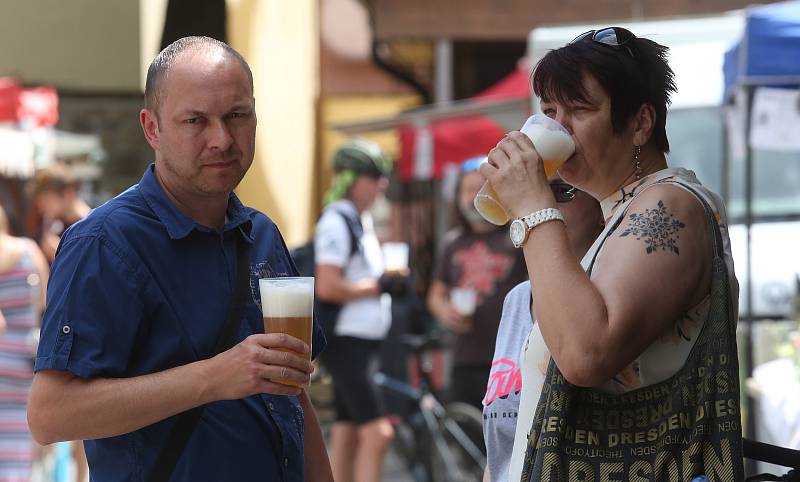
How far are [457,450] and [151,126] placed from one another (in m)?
6.20

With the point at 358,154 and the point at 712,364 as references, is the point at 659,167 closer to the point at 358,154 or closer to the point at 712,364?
the point at 712,364

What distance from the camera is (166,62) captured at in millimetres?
2814

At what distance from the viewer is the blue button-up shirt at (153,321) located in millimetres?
2629

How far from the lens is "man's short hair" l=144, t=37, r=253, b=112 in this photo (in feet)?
9.20

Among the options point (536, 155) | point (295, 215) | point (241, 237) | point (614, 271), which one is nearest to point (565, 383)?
point (614, 271)

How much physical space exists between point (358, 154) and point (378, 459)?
6.20ft

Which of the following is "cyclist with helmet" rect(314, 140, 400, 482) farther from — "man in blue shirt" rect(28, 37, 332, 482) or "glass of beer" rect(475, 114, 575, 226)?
"glass of beer" rect(475, 114, 575, 226)

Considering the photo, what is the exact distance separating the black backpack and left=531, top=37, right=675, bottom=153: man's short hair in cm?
502

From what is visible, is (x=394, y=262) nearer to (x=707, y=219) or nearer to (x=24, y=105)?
(x=24, y=105)

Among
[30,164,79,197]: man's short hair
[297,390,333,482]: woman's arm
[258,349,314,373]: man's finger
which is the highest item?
[30,164,79,197]: man's short hair

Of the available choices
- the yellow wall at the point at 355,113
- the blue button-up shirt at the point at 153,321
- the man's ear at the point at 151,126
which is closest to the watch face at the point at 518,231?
the blue button-up shirt at the point at 153,321

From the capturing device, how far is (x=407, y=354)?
926 cm

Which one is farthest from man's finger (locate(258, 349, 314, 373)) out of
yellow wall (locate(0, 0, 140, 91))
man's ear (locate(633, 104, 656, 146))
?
yellow wall (locate(0, 0, 140, 91))

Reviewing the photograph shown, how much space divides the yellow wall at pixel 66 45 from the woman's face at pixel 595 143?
41.3 feet
